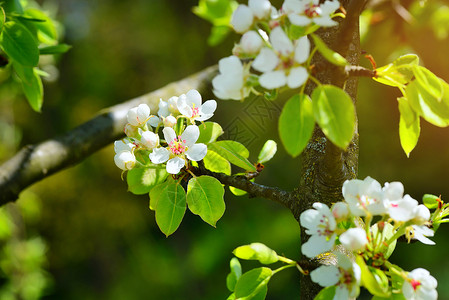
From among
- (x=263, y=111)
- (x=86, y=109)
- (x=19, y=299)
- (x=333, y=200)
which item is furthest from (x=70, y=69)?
(x=333, y=200)

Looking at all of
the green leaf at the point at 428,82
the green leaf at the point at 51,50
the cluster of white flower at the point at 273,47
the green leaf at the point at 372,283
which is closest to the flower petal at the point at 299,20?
the cluster of white flower at the point at 273,47

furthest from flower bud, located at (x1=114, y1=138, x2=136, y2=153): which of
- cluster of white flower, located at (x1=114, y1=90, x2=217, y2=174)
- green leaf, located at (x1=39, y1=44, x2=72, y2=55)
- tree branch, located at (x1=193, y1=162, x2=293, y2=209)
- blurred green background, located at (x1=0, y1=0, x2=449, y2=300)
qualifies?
blurred green background, located at (x1=0, y1=0, x2=449, y2=300)

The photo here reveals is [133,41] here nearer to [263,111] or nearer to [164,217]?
[263,111]

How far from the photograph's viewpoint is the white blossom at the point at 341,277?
1.27ft

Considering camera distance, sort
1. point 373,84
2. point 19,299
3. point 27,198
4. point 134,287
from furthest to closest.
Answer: point 134,287
point 373,84
point 27,198
point 19,299

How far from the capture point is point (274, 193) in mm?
567

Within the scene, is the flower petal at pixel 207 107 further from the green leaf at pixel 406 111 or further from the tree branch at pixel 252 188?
the green leaf at pixel 406 111

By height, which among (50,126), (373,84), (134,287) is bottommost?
(134,287)

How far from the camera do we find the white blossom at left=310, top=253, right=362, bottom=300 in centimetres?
39

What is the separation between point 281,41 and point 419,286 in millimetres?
253

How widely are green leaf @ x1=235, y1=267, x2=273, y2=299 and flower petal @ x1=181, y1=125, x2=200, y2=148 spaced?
0.50 ft

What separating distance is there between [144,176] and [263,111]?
0.94 ft

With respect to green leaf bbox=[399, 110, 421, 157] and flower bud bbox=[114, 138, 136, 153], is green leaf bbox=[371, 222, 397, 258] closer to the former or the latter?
green leaf bbox=[399, 110, 421, 157]

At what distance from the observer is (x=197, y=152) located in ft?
1.58
